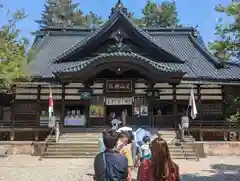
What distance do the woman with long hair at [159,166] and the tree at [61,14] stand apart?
58335 millimetres

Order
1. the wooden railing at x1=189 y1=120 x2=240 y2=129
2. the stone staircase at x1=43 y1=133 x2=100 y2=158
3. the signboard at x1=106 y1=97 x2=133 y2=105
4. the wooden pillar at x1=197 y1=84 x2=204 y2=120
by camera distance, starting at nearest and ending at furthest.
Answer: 1. the stone staircase at x1=43 y1=133 x2=100 y2=158
2. the wooden railing at x1=189 y1=120 x2=240 y2=129
3. the wooden pillar at x1=197 y1=84 x2=204 y2=120
4. the signboard at x1=106 y1=97 x2=133 y2=105

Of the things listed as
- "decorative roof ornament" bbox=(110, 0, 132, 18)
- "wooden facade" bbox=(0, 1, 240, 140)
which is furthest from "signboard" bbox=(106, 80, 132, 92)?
"decorative roof ornament" bbox=(110, 0, 132, 18)

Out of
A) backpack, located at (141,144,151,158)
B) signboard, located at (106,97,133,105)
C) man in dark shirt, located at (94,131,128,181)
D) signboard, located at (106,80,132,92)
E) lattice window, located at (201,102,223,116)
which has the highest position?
signboard, located at (106,80,132,92)

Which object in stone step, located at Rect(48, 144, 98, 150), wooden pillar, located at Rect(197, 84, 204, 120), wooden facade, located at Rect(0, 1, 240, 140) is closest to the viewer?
stone step, located at Rect(48, 144, 98, 150)

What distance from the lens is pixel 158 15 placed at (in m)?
52.8

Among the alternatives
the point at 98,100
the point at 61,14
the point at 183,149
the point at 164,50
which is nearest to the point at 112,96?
the point at 98,100

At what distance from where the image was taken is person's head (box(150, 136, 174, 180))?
3820mm

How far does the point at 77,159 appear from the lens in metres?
14.4

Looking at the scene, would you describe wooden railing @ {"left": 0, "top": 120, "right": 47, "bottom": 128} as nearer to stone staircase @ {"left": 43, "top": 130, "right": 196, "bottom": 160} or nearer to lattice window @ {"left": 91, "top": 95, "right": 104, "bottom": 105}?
stone staircase @ {"left": 43, "top": 130, "right": 196, "bottom": 160}

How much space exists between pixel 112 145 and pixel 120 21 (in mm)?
17584

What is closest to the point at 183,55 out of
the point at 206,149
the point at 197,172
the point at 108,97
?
the point at 108,97

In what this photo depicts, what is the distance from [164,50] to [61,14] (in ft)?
150

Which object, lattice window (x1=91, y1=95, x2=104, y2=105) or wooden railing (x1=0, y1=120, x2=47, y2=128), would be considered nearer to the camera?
wooden railing (x1=0, y1=120, x2=47, y2=128)

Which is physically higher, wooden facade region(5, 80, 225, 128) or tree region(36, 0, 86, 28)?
tree region(36, 0, 86, 28)
